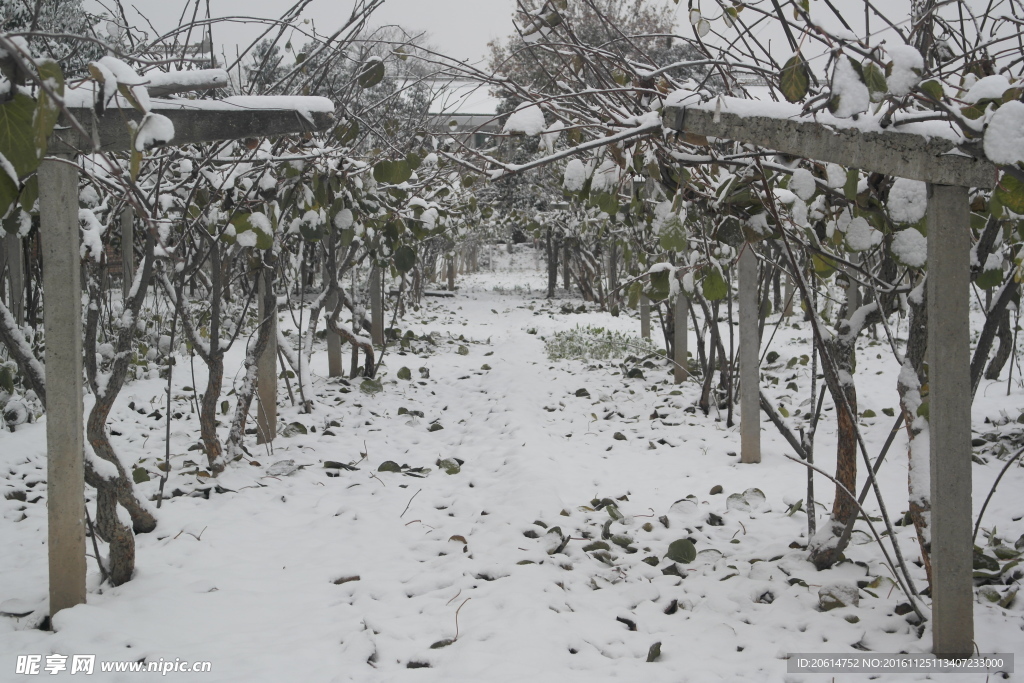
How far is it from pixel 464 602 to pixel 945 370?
4.55 ft

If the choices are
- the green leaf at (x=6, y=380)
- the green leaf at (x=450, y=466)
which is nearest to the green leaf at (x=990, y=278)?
the green leaf at (x=450, y=466)

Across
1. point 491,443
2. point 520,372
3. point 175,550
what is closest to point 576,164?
point 175,550

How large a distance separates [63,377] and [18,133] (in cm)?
99

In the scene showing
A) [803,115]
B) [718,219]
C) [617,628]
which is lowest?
[617,628]

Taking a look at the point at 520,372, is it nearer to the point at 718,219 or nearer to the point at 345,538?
the point at 345,538

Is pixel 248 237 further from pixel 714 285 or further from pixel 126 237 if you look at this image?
pixel 126 237

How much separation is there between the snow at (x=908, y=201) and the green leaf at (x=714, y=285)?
16.9 inches

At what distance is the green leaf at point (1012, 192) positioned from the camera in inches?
47.9

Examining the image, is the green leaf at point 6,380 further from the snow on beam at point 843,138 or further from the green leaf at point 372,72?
the snow on beam at point 843,138

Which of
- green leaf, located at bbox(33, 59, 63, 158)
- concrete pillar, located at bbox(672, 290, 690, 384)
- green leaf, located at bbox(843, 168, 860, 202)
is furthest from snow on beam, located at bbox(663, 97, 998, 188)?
concrete pillar, located at bbox(672, 290, 690, 384)

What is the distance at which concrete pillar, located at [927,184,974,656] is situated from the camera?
138 cm

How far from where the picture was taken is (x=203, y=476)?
293cm

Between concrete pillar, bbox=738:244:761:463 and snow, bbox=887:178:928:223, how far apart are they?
1.76 metres

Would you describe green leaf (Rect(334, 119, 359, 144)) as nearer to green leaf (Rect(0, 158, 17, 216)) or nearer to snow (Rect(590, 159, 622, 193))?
snow (Rect(590, 159, 622, 193))
